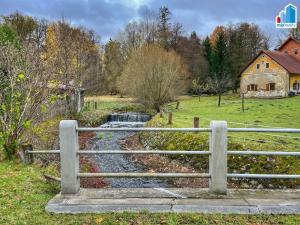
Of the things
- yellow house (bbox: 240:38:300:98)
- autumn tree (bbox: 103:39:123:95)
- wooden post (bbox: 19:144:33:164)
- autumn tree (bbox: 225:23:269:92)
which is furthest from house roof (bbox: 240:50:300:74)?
wooden post (bbox: 19:144:33:164)

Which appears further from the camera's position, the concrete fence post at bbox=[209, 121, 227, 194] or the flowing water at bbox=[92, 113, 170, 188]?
the flowing water at bbox=[92, 113, 170, 188]

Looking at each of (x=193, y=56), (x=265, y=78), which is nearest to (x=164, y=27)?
(x=193, y=56)

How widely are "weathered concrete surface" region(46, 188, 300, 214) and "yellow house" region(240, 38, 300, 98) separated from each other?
46033 millimetres

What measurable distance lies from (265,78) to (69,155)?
48548 millimetres

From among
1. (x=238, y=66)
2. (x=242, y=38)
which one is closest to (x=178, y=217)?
(x=238, y=66)

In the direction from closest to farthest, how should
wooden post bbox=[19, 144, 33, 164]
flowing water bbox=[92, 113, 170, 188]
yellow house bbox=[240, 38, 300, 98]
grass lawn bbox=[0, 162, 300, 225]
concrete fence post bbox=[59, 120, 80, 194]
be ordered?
grass lawn bbox=[0, 162, 300, 225] < concrete fence post bbox=[59, 120, 80, 194] < wooden post bbox=[19, 144, 33, 164] < flowing water bbox=[92, 113, 170, 188] < yellow house bbox=[240, 38, 300, 98]

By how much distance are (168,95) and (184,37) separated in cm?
3547

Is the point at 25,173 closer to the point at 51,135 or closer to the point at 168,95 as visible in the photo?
the point at 51,135

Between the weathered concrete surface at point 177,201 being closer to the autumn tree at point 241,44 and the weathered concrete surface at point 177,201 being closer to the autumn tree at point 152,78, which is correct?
the autumn tree at point 152,78

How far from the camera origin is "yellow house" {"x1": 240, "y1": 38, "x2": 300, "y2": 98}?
4978cm

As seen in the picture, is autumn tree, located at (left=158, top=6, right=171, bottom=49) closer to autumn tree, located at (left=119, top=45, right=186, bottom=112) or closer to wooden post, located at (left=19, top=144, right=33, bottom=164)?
autumn tree, located at (left=119, top=45, right=186, bottom=112)

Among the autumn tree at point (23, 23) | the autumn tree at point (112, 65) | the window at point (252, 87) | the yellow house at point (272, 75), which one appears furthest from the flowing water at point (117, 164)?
the autumn tree at point (23, 23)

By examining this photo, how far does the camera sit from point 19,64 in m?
11.9

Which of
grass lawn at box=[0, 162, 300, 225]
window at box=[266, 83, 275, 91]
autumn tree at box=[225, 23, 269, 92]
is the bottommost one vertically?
grass lawn at box=[0, 162, 300, 225]
